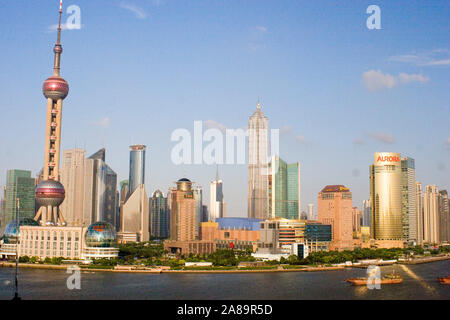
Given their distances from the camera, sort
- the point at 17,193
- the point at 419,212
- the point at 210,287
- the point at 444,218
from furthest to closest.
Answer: the point at 444,218 → the point at 419,212 → the point at 17,193 → the point at 210,287

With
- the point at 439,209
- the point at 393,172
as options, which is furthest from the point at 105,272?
the point at 439,209

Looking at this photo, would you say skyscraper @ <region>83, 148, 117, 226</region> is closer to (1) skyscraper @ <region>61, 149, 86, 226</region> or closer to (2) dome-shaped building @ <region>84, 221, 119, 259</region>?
(1) skyscraper @ <region>61, 149, 86, 226</region>

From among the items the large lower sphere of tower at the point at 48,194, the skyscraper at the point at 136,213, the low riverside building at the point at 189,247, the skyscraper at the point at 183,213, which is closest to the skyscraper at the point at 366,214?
the skyscraper at the point at 136,213

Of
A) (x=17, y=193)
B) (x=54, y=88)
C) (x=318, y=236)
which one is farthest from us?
(x=17, y=193)

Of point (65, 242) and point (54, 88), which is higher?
point (54, 88)

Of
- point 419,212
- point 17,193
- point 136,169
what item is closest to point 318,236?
point 419,212

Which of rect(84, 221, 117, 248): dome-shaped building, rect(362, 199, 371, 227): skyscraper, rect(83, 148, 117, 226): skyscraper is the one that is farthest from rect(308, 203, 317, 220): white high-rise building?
rect(84, 221, 117, 248): dome-shaped building

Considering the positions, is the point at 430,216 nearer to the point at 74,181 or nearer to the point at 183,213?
the point at 183,213

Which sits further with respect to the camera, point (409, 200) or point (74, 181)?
point (74, 181)
